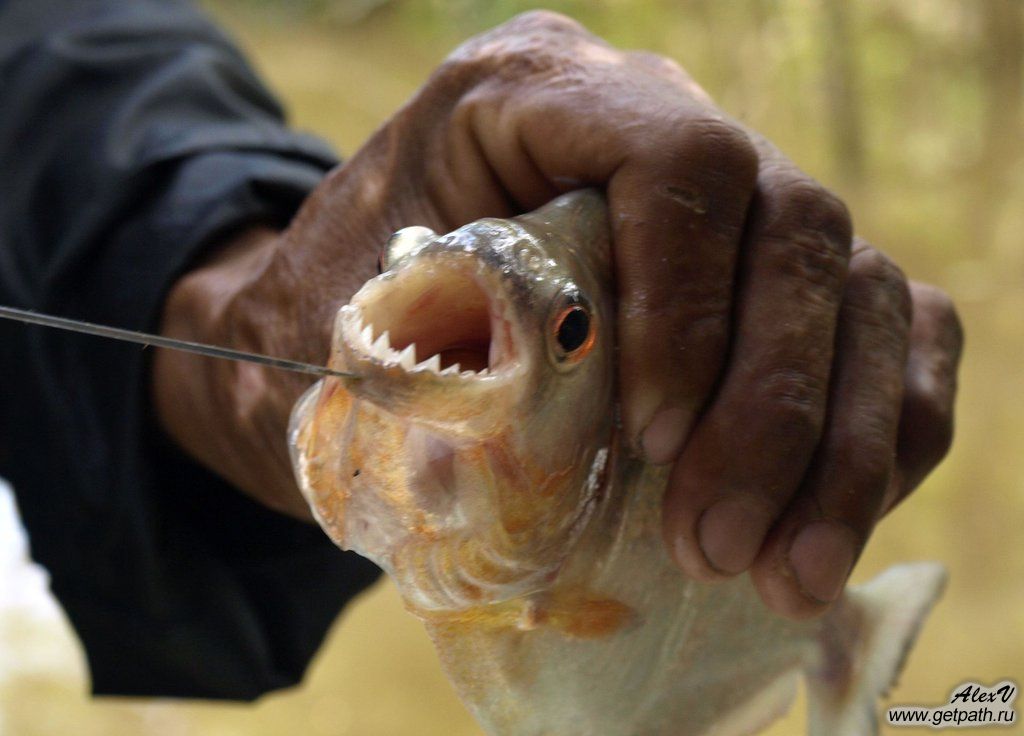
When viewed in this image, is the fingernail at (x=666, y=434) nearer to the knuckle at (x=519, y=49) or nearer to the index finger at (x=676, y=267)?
the index finger at (x=676, y=267)

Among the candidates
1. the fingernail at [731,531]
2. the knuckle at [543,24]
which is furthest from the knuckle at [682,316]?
the knuckle at [543,24]

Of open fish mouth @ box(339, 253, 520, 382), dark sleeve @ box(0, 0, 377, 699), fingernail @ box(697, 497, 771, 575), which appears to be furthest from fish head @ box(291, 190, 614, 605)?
dark sleeve @ box(0, 0, 377, 699)

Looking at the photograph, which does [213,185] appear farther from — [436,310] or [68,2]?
[436,310]

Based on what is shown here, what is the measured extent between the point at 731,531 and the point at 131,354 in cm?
99

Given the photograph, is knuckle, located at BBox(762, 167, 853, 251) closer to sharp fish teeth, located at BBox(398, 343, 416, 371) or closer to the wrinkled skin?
the wrinkled skin

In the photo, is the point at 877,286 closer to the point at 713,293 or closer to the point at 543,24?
the point at 713,293

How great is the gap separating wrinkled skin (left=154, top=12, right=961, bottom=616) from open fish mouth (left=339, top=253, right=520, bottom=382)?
15 centimetres

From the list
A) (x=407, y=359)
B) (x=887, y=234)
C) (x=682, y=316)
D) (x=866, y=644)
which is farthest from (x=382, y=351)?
(x=887, y=234)

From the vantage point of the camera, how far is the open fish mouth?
652 millimetres

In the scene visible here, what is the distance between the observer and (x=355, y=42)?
7.23m

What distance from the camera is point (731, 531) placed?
0.83 m

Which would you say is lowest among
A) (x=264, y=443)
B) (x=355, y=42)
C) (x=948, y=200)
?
(x=355, y=42)

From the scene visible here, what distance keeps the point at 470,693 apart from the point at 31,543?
3.55 ft

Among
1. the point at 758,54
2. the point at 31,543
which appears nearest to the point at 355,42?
the point at 758,54
